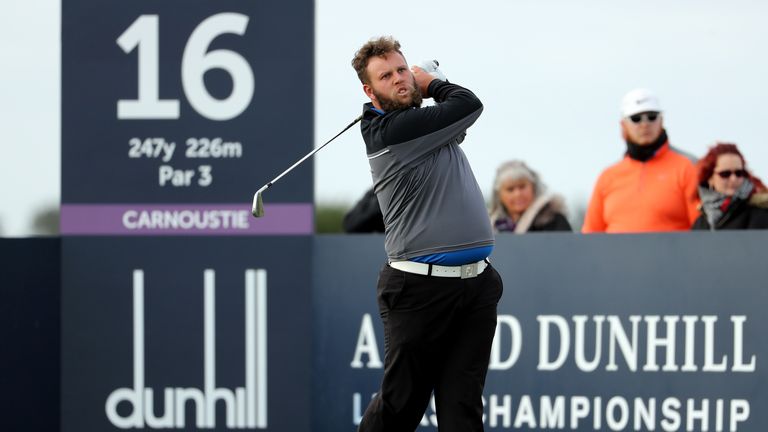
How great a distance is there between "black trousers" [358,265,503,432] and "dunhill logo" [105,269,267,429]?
1.49 meters

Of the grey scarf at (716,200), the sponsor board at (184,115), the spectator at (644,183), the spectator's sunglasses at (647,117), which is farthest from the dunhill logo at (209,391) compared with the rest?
the grey scarf at (716,200)

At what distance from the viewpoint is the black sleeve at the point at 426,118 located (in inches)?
166

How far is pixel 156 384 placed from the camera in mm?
5887

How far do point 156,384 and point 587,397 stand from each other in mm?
2199

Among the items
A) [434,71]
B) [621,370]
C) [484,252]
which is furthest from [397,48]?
[621,370]

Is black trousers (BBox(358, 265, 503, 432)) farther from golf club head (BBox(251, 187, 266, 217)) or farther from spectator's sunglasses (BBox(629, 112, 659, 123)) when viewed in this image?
spectator's sunglasses (BBox(629, 112, 659, 123))

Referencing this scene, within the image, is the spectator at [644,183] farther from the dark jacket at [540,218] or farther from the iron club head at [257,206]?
the iron club head at [257,206]

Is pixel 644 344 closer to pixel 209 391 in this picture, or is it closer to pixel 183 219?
pixel 209 391

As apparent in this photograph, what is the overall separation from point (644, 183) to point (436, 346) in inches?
85.7

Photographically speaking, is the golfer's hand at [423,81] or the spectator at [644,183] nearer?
the golfer's hand at [423,81]

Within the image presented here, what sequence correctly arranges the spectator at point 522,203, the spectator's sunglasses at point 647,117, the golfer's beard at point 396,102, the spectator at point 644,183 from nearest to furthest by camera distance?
the golfer's beard at point 396,102
the spectator at point 644,183
the spectator's sunglasses at point 647,117
the spectator at point 522,203

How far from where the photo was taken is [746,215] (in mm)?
5809

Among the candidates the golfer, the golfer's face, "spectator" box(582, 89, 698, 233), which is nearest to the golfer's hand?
the golfer

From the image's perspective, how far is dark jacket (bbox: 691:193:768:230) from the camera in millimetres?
5793
